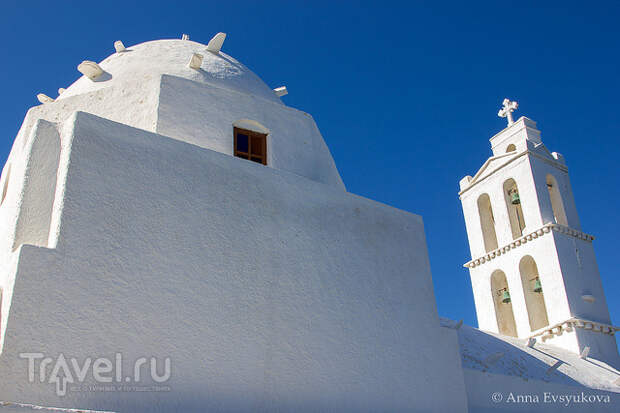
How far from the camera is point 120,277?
18.4 ft

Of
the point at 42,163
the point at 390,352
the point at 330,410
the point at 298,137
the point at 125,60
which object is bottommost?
the point at 330,410

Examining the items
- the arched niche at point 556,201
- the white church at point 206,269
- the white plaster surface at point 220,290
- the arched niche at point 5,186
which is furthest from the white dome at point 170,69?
the arched niche at point 556,201

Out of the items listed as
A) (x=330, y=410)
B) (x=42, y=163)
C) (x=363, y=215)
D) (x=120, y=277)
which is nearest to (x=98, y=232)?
(x=120, y=277)

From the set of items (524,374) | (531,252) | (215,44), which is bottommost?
(524,374)

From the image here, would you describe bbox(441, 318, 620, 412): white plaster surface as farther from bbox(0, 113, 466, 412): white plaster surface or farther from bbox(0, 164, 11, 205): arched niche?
bbox(0, 164, 11, 205): arched niche

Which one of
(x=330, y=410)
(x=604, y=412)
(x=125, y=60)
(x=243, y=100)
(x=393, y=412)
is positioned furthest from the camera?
(x=604, y=412)

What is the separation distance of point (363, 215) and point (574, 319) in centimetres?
729

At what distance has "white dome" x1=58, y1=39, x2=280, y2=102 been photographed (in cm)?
847

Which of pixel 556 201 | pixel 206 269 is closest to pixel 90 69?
pixel 206 269

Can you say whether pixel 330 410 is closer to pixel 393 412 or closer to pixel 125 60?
pixel 393 412

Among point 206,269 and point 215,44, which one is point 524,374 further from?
point 215,44

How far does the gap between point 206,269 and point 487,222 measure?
11121mm

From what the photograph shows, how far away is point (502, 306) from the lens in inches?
590

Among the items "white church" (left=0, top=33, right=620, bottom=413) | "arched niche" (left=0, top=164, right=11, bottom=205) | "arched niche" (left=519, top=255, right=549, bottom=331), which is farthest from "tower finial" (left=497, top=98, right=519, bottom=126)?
"arched niche" (left=0, top=164, right=11, bottom=205)
